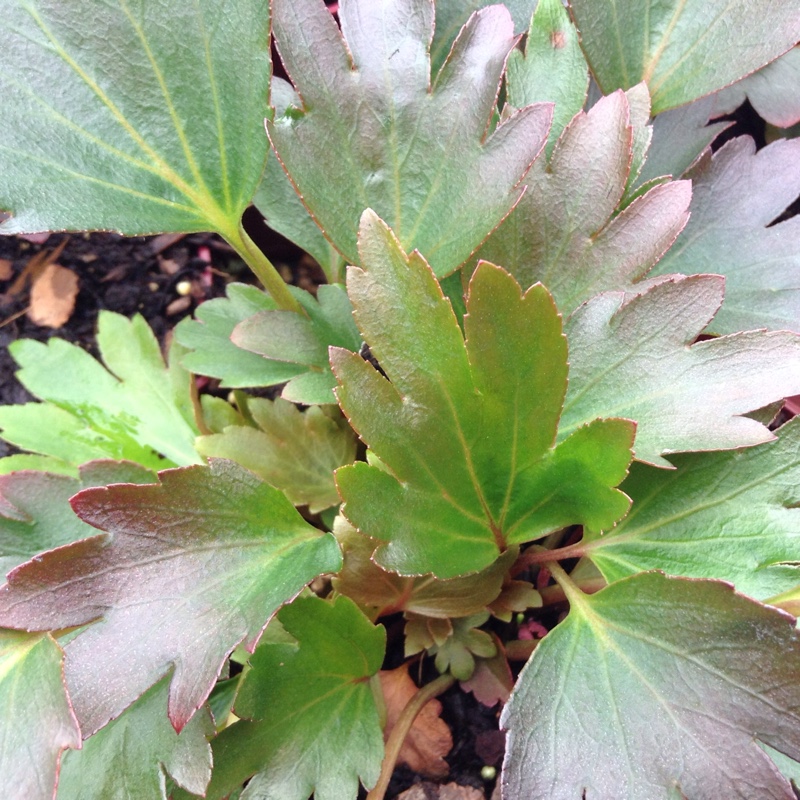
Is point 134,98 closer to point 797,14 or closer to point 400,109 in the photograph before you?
point 400,109

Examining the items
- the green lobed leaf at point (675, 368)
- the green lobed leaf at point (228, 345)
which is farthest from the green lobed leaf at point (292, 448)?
the green lobed leaf at point (675, 368)

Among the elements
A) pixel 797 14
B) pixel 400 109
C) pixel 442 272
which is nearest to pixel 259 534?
pixel 442 272

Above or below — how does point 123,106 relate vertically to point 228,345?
above

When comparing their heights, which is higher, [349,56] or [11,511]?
[349,56]

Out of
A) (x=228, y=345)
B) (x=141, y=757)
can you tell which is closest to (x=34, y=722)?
(x=141, y=757)

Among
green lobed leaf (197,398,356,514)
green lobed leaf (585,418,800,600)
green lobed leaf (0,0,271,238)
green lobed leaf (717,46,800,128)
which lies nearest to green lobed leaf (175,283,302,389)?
green lobed leaf (197,398,356,514)

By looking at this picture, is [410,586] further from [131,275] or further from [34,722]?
[131,275]
